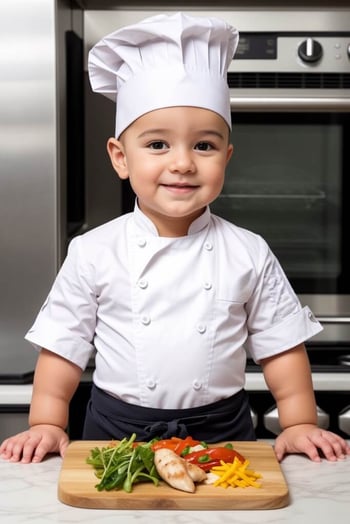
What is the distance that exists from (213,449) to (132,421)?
230 mm

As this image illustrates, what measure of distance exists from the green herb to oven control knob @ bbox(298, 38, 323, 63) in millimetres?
1144

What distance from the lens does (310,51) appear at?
1.87 m

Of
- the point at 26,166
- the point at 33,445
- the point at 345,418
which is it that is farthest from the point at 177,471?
the point at 26,166

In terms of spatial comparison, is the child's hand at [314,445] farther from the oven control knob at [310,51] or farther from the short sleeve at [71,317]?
the oven control knob at [310,51]

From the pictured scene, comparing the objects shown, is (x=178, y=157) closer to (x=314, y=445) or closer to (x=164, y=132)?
(x=164, y=132)

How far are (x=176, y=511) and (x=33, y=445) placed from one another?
271 millimetres

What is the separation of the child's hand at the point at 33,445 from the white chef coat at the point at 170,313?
114 millimetres

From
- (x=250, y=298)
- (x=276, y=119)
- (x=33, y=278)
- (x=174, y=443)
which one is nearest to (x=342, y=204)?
(x=276, y=119)

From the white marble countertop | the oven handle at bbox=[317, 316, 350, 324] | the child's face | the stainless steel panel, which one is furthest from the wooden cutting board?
the oven handle at bbox=[317, 316, 350, 324]

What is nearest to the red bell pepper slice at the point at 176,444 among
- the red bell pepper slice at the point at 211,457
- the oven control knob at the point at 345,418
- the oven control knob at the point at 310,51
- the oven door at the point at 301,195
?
the red bell pepper slice at the point at 211,457

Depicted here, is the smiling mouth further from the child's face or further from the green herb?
the green herb

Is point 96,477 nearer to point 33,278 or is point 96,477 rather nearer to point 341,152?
point 33,278

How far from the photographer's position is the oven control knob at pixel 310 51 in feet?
6.12

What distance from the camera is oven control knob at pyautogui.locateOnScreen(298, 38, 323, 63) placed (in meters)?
1.87
